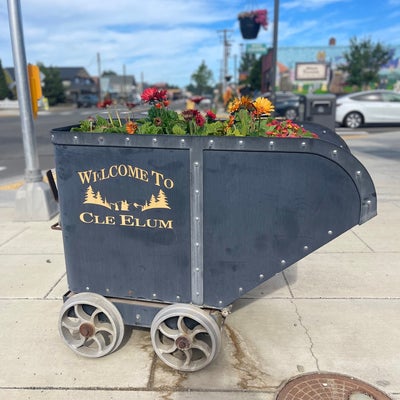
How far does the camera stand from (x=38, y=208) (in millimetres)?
6020

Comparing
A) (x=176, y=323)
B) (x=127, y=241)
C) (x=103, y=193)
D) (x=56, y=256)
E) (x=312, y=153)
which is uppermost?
(x=312, y=153)

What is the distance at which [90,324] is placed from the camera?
110 inches

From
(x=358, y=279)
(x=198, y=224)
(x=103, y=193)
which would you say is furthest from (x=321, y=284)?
(x=103, y=193)

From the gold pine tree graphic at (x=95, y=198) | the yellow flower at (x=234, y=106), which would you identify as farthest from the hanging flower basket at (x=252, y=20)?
the gold pine tree graphic at (x=95, y=198)

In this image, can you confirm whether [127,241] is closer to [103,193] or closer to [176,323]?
[103,193]

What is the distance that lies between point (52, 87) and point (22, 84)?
62.1 meters

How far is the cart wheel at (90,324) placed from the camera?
9.08 ft

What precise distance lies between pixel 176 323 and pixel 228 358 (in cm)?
49

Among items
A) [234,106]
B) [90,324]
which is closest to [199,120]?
[234,106]

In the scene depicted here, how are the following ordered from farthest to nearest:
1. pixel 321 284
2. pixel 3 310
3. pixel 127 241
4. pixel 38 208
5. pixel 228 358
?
1. pixel 38 208
2. pixel 321 284
3. pixel 3 310
4. pixel 228 358
5. pixel 127 241

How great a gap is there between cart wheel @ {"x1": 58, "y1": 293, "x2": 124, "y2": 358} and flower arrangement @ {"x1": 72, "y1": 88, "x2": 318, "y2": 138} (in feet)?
3.68

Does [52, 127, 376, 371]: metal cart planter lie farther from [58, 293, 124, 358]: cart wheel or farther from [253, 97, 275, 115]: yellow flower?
[253, 97, 275, 115]: yellow flower

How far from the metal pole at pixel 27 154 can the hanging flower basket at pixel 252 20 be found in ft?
48.9

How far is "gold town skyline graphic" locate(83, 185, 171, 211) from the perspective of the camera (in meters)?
2.54
